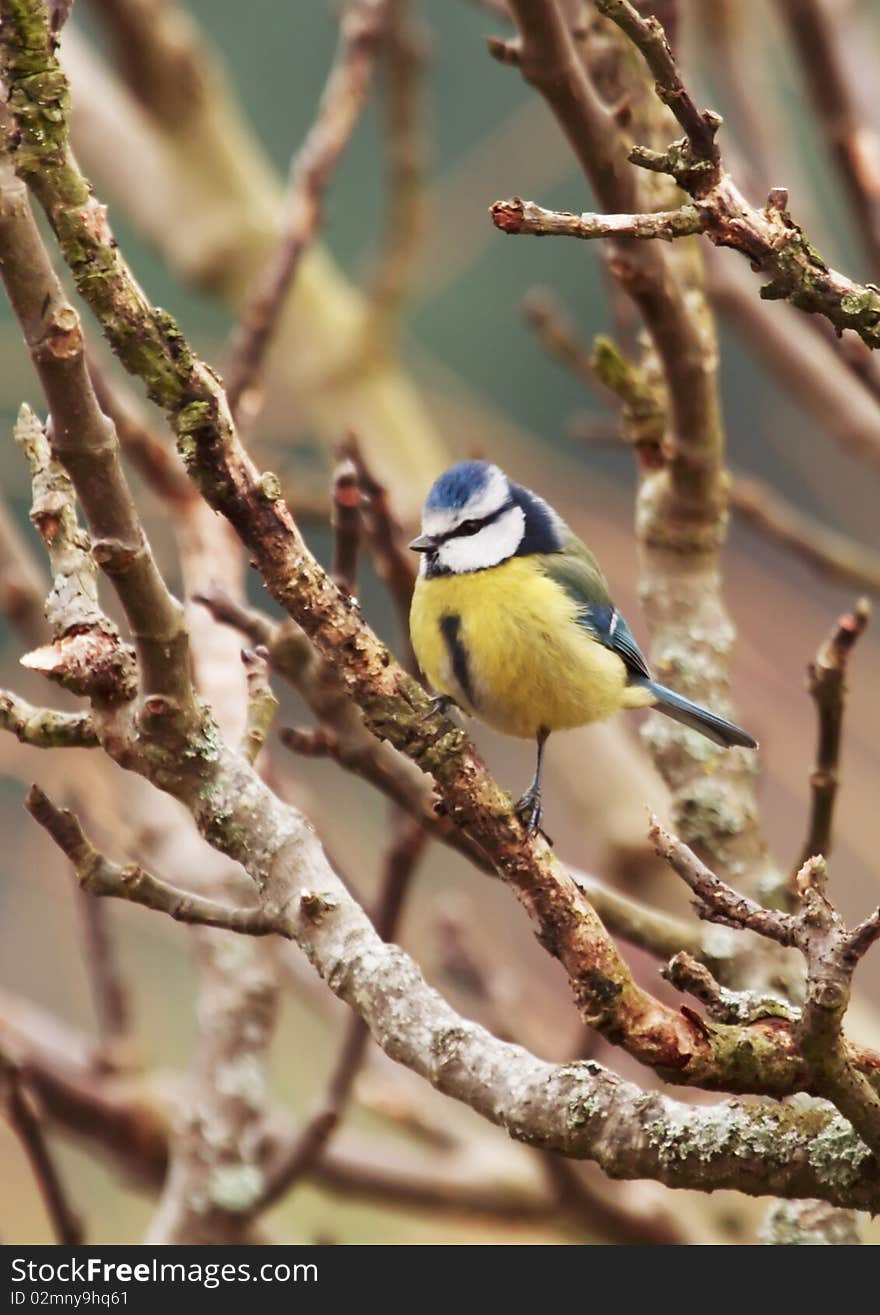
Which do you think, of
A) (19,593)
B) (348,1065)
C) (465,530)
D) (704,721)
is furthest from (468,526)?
(348,1065)

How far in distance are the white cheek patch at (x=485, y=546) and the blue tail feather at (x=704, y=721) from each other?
32 centimetres

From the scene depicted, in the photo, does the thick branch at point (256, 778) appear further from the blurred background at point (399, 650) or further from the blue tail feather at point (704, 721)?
the blurred background at point (399, 650)

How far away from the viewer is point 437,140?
8.85 meters

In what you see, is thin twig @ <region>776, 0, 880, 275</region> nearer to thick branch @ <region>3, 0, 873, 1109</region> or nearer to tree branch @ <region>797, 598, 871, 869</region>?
tree branch @ <region>797, 598, 871, 869</region>

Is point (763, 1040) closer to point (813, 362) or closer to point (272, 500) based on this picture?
point (272, 500)

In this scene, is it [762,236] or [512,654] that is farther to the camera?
[512,654]

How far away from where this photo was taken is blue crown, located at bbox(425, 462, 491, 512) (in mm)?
1997

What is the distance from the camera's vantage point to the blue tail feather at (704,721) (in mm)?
1757

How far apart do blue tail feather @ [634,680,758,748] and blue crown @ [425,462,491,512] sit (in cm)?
38

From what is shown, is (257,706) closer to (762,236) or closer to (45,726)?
(45,726)

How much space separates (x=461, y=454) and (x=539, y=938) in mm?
2774

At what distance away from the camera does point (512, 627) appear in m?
1.92

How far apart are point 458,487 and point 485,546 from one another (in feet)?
0.28
